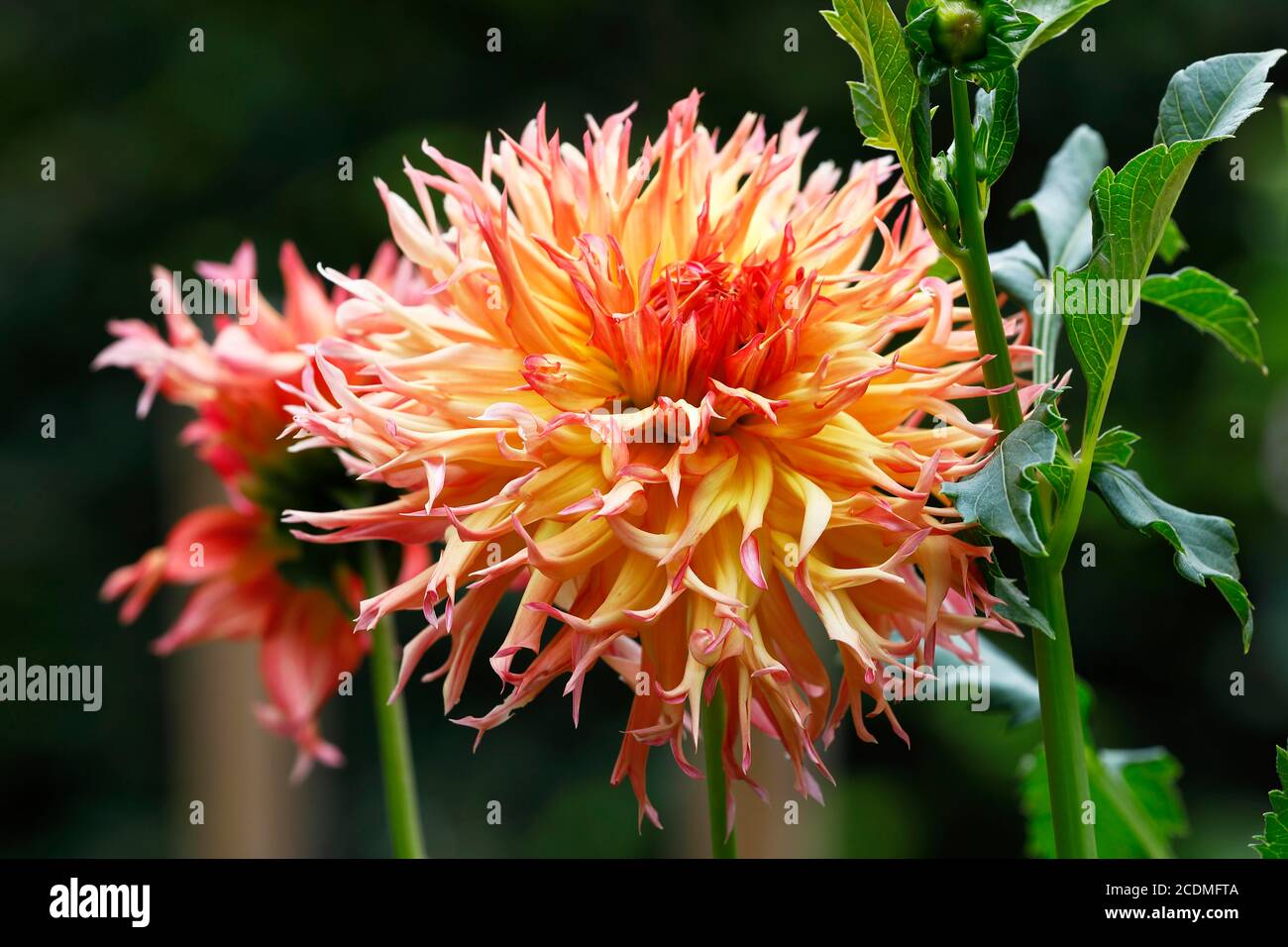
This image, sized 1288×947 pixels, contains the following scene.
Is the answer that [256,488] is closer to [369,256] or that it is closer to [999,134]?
[999,134]

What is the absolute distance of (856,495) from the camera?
1.45 ft

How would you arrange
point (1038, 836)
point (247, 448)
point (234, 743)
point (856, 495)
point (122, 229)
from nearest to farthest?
1. point (856, 495)
2. point (1038, 836)
3. point (247, 448)
4. point (234, 743)
5. point (122, 229)

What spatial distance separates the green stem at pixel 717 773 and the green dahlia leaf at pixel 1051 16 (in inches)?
9.2

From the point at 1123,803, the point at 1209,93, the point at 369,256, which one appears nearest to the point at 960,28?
the point at 1209,93

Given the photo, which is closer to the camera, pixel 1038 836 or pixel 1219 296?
pixel 1219 296

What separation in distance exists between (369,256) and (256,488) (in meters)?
1.65

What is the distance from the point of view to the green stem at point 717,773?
0.48 m

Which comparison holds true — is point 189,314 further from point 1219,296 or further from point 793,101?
point 793,101

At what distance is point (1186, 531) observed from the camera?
1.45ft

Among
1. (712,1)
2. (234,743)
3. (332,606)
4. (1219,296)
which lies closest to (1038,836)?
(1219,296)

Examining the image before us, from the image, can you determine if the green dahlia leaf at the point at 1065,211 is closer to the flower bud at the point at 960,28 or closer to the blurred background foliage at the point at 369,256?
the flower bud at the point at 960,28

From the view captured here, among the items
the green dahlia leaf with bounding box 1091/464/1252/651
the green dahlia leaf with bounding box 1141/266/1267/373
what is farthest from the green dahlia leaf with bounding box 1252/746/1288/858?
the green dahlia leaf with bounding box 1141/266/1267/373

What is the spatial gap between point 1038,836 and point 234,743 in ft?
3.85

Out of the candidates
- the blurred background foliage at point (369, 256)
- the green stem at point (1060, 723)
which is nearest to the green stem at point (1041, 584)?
the green stem at point (1060, 723)
